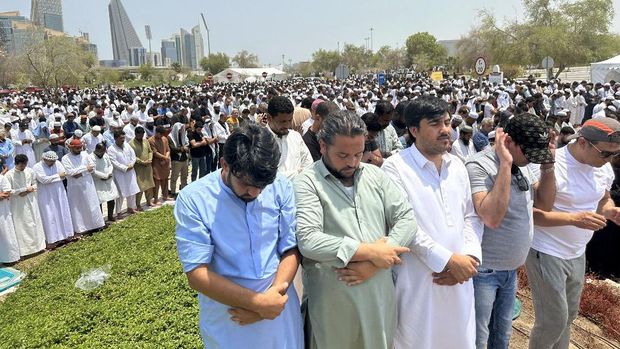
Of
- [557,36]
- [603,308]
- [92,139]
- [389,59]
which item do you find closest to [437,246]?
[603,308]

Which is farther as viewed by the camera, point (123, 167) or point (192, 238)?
point (123, 167)

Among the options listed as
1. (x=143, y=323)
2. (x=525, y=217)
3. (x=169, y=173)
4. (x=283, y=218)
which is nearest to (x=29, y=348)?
(x=143, y=323)

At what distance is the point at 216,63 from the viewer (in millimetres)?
89625

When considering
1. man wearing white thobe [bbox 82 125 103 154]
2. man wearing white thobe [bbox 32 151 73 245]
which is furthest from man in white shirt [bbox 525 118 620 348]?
man wearing white thobe [bbox 82 125 103 154]

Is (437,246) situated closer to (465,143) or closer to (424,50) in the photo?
(465,143)

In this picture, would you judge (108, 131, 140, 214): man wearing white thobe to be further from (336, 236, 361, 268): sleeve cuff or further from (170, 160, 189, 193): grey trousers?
(336, 236, 361, 268): sleeve cuff

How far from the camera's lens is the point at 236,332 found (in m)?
2.16

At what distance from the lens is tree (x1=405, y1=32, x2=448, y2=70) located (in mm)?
66062

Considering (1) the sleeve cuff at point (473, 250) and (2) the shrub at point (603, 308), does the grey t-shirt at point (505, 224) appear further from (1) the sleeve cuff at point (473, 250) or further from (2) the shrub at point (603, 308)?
(2) the shrub at point (603, 308)

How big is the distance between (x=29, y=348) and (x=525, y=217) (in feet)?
12.7

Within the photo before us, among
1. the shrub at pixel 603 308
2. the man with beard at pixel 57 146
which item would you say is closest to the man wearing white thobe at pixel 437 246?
the shrub at pixel 603 308

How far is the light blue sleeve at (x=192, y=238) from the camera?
202cm

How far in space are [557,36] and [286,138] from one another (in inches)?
1538

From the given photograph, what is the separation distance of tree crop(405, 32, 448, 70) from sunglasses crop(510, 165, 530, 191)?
64.5 m
